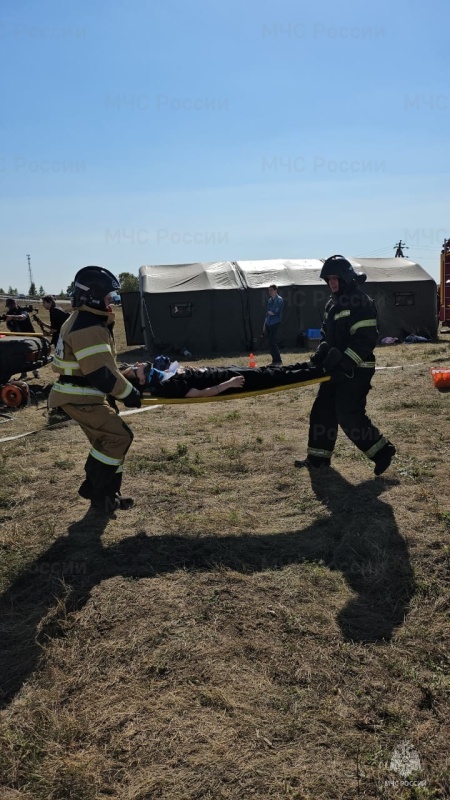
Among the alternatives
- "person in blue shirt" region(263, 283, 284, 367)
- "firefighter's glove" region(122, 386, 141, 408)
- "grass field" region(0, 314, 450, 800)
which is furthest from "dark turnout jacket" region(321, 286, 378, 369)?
"person in blue shirt" region(263, 283, 284, 367)

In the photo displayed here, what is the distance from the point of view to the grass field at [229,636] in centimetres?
261

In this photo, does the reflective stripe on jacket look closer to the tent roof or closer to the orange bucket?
the orange bucket

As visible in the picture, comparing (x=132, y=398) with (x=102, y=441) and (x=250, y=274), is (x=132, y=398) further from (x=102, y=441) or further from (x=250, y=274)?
(x=250, y=274)

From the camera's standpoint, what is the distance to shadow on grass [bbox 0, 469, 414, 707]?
360 cm

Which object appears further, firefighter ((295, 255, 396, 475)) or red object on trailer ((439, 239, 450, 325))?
red object on trailer ((439, 239, 450, 325))

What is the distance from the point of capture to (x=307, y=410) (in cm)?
977

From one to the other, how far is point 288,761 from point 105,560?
2.28m

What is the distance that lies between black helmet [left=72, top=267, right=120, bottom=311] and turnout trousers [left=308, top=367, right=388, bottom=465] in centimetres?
254

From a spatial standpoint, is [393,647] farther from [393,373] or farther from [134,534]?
[393,373]

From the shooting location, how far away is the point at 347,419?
19.9 feet

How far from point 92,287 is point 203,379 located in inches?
51.3

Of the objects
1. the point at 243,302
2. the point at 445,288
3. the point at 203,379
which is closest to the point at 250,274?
the point at 243,302

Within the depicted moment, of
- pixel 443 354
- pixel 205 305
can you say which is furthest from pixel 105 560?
pixel 205 305

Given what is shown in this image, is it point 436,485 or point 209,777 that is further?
point 436,485
